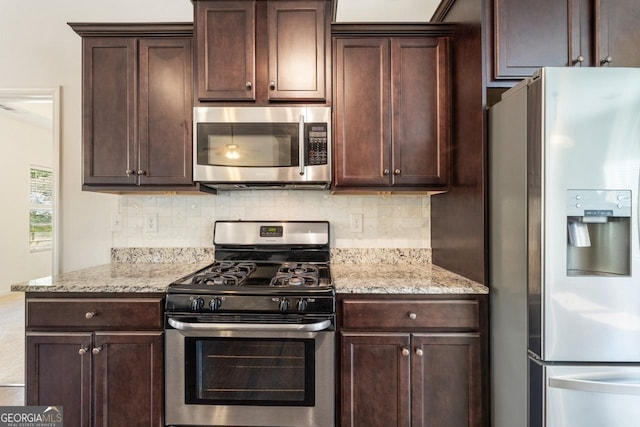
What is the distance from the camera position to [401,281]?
1680mm

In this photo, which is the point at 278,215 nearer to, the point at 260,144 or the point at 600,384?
the point at 260,144

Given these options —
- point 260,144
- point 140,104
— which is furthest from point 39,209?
point 260,144

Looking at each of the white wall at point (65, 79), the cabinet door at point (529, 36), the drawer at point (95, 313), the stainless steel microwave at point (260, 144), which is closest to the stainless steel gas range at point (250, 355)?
the drawer at point (95, 313)

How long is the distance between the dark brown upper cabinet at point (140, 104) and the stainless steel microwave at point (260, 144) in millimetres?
131

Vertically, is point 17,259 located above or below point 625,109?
below

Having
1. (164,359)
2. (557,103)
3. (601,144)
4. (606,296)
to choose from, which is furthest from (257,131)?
(606,296)

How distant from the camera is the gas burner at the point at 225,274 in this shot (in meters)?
1.65

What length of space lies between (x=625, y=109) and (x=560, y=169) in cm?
34

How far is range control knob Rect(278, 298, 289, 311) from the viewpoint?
152cm

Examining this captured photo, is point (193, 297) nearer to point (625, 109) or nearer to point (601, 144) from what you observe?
point (601, 144)

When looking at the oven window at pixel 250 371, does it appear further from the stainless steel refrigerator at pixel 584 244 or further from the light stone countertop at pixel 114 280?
the stainless steel refrigerator at pixel 584 244

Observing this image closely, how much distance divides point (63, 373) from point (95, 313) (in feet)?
1.11

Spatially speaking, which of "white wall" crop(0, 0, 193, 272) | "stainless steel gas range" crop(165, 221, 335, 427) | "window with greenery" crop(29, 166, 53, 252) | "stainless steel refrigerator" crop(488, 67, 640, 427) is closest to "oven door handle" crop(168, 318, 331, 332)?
"stainless steel gas range" crop(165, 221, 335, 427)

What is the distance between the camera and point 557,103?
4.15ft
